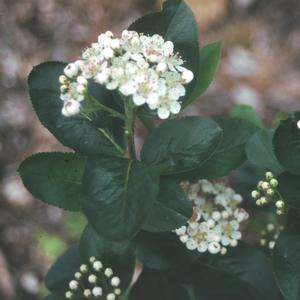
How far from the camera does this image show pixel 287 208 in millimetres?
1971

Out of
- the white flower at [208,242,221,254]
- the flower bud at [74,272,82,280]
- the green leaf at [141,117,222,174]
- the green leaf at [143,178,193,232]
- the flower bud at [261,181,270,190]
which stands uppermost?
the green leaf at [141,117,222,174]

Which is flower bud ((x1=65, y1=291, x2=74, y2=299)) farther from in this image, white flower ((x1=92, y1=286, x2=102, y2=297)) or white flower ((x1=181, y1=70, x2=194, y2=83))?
white flower ((x1=181, y1=70, x2=194, y2=83))

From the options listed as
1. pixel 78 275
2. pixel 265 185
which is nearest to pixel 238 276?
pixel 265 185

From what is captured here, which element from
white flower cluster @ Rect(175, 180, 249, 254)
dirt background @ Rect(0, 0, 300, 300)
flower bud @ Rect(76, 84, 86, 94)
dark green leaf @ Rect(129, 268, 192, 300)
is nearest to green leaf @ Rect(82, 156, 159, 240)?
flower bud @ Rect(76, 84, 86, 94)

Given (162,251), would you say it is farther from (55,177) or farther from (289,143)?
(289,143)

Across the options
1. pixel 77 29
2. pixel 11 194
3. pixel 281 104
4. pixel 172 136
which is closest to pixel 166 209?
pixel 172 136

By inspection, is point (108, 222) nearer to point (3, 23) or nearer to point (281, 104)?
point (281, 104)

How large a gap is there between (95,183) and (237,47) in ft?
9.84

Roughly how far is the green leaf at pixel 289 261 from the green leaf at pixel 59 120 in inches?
22.1

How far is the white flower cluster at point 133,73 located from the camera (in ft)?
5.29

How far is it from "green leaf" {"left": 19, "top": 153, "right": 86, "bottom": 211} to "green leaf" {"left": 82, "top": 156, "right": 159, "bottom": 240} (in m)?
0.21

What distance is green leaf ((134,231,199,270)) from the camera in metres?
2.02

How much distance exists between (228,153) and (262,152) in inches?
4.3

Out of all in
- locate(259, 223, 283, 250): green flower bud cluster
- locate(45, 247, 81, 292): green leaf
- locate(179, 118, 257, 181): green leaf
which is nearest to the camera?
locate(179, 118, 257, 181): green leaf
